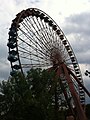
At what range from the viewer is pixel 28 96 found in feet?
110

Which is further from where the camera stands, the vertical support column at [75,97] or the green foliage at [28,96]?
the vertical support column at [75,97]

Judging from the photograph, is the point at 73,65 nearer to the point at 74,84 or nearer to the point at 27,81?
the point at 74,84

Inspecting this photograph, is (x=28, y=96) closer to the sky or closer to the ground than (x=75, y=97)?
closer to the sky

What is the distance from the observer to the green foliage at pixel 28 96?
3297cm

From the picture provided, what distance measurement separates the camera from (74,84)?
51.3 metres

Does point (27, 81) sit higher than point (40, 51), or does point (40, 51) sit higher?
point (40, 51)

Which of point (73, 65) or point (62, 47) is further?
point (73, 65)

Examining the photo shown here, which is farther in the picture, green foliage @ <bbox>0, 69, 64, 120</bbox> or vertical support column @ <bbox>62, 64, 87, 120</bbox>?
vertical support column @ <bbox>62, 64, 87, 120</bbox>

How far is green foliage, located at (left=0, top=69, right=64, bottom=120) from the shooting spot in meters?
33.0

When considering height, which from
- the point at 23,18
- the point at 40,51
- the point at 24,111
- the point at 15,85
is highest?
the point at 23,18

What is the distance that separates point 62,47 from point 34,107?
65.2ft

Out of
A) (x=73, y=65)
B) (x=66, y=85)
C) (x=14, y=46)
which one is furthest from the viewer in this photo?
(x=73, y=65)

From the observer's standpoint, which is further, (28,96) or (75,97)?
(75,97)

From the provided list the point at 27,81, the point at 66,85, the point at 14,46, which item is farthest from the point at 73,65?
the point at 27,81
